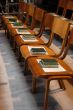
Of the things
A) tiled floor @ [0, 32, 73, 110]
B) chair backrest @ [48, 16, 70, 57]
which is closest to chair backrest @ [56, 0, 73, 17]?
chair backrest @ [48, 16, 70, 57]

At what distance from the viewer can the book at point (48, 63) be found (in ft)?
8.37

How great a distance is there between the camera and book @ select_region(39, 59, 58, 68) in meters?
2.55

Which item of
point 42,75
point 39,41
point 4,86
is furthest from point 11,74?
point 42,75

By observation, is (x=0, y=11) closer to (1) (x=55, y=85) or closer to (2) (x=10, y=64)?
(2) (x=10, y=64)

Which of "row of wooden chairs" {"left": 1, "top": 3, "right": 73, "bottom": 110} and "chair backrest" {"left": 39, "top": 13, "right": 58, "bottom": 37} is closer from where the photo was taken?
"row of wooden chairs" {"left": 1, "top": 3, "right": 73, "bottom": 110}

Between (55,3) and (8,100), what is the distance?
400 cm

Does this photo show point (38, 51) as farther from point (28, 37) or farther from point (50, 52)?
point (28, 37)

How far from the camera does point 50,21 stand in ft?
11.8

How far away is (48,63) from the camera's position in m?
2.58

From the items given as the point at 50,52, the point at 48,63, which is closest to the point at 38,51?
the point at 50,52

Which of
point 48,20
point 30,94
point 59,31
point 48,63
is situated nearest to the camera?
point 48,63

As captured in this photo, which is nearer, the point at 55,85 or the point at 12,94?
the point at 12,94

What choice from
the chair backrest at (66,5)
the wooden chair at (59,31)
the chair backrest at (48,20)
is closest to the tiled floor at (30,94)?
the wooden chair at (59,31)

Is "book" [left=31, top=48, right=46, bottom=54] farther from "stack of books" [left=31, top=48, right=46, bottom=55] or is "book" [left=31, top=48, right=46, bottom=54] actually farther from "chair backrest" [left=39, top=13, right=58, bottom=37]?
"chair backrest" [left=39, top=13, right=58, bottom=37]
